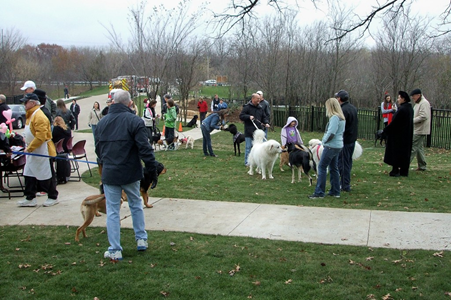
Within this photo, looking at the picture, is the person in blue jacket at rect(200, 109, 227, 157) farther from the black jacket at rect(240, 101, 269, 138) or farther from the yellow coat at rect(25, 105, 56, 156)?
the yellow coat at rect(25, 105, 56, 156)

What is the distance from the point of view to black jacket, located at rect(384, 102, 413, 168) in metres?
10.5

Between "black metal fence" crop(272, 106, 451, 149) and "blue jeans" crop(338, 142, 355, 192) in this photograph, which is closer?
"blue jeans" crop(338, 142, 355, 192)

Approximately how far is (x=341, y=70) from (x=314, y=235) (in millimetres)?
22625

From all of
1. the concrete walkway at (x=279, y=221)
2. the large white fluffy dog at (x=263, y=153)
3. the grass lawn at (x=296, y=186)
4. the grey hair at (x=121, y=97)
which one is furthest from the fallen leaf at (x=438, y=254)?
the large white fluffy dog at (x=263, y=153)

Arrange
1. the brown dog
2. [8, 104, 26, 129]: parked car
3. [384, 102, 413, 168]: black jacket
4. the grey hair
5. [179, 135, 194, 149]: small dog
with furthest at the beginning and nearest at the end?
[8, 104, 26, 129]: parked car → [179, 135, 194, 149]: small dog → [384, 102, 413, 168]: black jacket → the brown dog → the grey hair

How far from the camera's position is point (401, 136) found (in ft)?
35.0

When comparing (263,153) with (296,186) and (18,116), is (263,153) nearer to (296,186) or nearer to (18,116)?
(296,186)

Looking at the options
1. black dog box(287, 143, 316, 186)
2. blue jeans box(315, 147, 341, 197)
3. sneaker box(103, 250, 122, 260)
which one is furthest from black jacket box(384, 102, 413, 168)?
sneaker box(103, 250, 122, 260)

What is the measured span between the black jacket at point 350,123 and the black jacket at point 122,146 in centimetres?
492

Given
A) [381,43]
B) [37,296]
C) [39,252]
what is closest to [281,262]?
[37,296]

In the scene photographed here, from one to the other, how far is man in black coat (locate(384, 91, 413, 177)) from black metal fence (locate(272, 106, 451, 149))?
7.61 m

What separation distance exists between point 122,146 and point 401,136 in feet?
25.8

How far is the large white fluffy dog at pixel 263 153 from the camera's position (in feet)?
34.3

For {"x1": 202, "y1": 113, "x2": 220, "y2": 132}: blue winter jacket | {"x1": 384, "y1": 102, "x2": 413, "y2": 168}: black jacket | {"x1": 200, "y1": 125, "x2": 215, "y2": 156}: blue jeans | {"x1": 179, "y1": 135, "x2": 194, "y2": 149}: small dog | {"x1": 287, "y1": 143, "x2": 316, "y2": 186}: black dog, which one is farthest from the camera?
{"x1": 179, "y1": 135, "x2": 194, "y2": 149}: small dog
